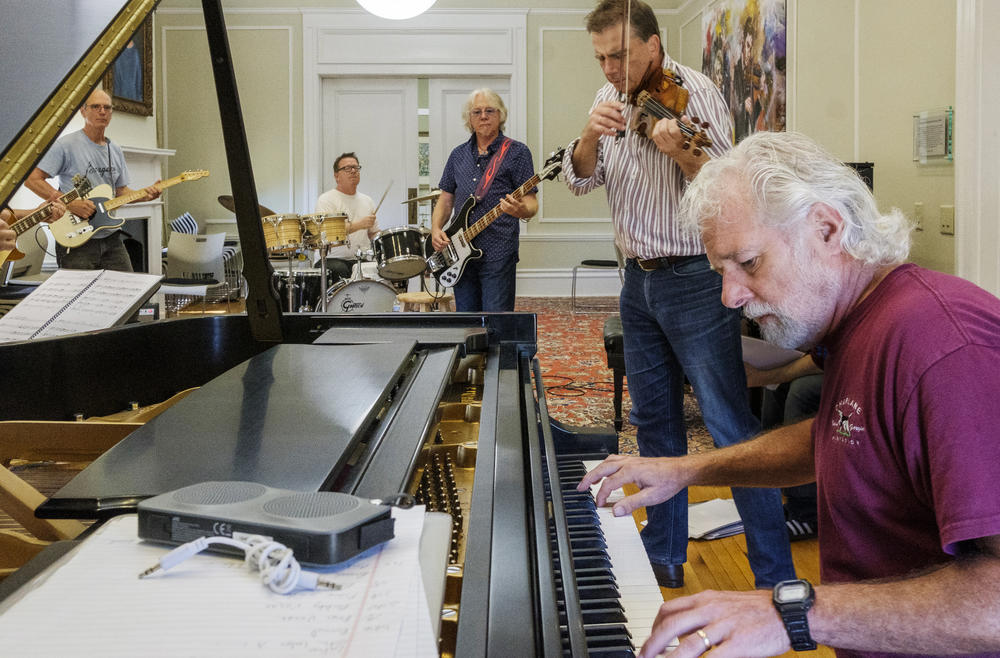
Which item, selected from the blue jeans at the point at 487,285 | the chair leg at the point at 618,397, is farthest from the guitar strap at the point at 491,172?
the chair leg at the point at 618,397

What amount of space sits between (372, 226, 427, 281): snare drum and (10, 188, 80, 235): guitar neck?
1929 millimetres

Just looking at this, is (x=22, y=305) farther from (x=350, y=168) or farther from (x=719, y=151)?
(x=350, y=168)

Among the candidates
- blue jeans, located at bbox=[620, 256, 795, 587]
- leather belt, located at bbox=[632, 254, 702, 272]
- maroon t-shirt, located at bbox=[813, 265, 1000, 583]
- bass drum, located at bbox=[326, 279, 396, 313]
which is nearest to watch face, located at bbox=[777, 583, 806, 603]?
maroon t-shirt, located at bbox=[813, 265, 1000, 583]

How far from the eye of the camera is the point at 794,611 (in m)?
0.99

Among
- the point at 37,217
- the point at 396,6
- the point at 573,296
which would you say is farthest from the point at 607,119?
the point at 573,296

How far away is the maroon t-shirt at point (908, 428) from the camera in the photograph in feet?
3.24

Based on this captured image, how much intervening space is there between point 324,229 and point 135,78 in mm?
3777

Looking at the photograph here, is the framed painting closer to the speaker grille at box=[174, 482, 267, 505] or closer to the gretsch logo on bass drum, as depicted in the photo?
the gretsch logo on bass drum

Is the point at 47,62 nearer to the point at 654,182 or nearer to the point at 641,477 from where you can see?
the point at 641,477

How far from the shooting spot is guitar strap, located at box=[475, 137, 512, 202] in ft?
14.4

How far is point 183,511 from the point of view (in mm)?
741

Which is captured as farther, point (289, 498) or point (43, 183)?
point (43, 183)

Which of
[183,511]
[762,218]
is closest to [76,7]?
[183,511]

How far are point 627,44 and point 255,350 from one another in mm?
1369
